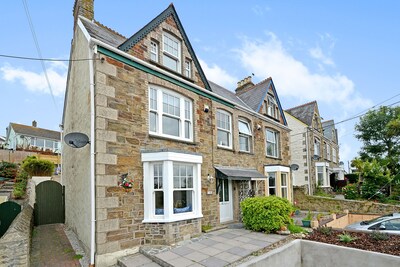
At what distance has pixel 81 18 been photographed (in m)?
9.86

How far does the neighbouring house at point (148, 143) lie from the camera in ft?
23.1

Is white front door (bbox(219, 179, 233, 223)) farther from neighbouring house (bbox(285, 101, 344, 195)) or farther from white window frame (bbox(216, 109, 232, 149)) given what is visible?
neighbouring house (bbox(285, 101, 344, 195))

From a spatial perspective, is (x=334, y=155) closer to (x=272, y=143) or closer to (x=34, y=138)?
(x=272, y=143)

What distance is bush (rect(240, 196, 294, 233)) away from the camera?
9.22m

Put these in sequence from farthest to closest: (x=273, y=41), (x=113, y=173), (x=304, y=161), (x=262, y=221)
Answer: (x=304, y=161)
(x=273, y=41)
(x=262, y=221)
(x=113, y=173)

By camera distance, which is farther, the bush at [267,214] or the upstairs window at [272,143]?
the upstairs window at [272,143]

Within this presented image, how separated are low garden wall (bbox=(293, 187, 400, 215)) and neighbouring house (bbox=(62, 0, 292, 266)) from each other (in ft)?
27.4

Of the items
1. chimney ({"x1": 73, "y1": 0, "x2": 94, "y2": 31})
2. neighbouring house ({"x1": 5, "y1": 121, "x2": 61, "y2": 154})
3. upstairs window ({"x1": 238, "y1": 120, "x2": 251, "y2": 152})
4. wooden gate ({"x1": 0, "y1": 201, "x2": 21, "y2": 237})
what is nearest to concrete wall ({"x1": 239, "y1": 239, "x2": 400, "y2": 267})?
upstairs window ({"x1": 238, "y1": 120, "x2": 251, "y2": 152})

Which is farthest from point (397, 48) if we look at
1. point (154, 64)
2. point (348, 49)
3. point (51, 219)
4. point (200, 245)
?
point (51, 219)

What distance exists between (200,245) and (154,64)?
6.50 metres

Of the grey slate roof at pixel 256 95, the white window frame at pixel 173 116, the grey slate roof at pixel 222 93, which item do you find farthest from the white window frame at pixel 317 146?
the white window frame at pixel 173 116

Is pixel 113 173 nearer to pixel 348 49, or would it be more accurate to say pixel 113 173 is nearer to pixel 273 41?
pixel 273 41

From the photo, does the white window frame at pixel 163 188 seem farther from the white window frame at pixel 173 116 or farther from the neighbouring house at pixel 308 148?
the neighbouring house at pixel 308 148

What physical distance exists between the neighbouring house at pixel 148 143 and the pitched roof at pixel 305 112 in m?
13.9
